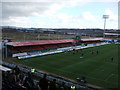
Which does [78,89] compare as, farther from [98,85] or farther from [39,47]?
[39,47]

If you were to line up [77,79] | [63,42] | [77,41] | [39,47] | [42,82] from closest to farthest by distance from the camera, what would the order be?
1. [42,82]
2. [77,79]
3. [39,47]
4. [63,42]
5. [77,41]

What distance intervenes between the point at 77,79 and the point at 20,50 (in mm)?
24356

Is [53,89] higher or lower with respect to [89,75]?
higher

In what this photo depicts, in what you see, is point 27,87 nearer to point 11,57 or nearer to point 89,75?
point 89,75

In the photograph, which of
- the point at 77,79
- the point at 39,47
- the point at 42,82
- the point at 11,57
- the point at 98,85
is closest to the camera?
the point at 42,82

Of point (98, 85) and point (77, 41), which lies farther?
point (77, 41)

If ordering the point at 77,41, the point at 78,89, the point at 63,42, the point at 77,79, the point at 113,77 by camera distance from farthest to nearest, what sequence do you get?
the point at 77,41, the point at 63,42, the point at 113,77, the point at 77,79, the point at 78,89

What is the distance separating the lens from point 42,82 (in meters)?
10.5

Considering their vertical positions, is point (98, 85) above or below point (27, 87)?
below

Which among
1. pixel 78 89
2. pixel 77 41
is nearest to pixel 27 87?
pixel 78 89

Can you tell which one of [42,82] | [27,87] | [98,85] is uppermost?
[42,82]

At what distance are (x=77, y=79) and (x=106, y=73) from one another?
6.52 m

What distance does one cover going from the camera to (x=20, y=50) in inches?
1617

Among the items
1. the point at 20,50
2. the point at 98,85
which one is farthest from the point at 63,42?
the point at 98,85
